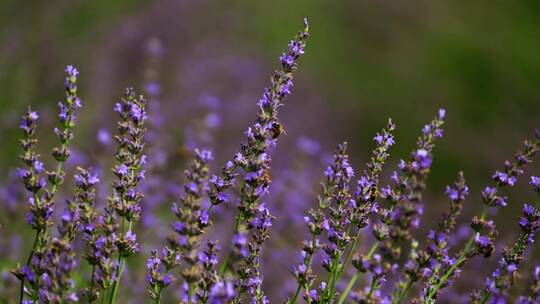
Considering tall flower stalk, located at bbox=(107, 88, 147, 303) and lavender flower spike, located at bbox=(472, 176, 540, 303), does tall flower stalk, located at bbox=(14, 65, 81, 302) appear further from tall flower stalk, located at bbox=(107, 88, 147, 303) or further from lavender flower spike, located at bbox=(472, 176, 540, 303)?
lavender flower spike, located at bbox=(472, 176, 540, 303)

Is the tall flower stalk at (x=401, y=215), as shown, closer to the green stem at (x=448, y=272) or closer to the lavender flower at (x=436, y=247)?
the lavender flower at (x=436, y=247)

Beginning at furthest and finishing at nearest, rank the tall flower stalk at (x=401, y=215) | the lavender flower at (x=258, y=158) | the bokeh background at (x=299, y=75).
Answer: the bokeh background at (x=299, y=75)
the lavender flower at (x=258, y=158)
the tall flower stalk at (x=401, y=215)

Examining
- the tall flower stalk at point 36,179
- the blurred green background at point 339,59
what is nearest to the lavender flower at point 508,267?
the tall flower stalk at point 36,179

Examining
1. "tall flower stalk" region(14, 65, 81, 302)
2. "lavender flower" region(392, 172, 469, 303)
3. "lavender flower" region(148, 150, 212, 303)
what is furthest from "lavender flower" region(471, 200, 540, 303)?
"tall flower stalk" region(14, 65, 81, 302)

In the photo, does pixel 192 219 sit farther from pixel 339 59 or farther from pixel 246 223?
pixel 339 59

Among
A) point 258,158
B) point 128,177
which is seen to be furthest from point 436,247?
point 128,177

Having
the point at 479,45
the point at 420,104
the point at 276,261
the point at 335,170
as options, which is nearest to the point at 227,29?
the point at 420,104

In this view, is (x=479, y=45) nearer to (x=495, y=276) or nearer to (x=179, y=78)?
(x=179, y=78)
